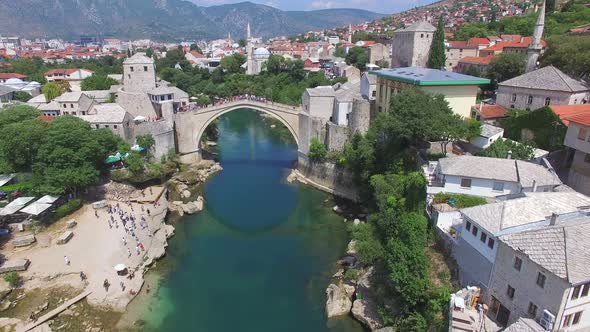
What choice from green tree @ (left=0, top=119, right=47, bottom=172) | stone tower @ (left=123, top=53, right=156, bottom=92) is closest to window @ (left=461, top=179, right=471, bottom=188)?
green tree @ (left=0, top=119, right=47, bottom=172)

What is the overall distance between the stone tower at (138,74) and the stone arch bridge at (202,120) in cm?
452

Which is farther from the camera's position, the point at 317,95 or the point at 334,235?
the point at 317,95

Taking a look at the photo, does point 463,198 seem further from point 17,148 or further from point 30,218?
point 17,148

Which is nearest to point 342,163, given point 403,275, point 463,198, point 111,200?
point 463,198

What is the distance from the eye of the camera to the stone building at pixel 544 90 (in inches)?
784

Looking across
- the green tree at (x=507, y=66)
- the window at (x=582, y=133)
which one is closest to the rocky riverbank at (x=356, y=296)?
the window at (x=582, y=133)

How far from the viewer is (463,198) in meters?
14.8

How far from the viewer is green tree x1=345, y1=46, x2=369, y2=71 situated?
54.2 meters

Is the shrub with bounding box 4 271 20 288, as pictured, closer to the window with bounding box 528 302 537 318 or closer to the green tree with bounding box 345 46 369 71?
the window with bounding box 528 302 537 318

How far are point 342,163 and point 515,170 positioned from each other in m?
12.7

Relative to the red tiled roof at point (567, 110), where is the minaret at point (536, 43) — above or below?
above

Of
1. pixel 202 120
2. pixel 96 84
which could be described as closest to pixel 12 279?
pixel 202 120

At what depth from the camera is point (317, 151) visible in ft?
93.0

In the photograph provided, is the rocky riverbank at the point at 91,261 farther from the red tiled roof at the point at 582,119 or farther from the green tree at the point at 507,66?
the green tree at the point at 507,66
